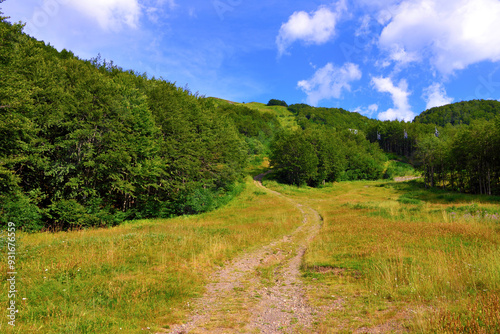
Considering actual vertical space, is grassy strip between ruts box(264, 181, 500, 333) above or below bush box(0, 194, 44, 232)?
below

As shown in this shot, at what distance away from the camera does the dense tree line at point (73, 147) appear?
1789cm

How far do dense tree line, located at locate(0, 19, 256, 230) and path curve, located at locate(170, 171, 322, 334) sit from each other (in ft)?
62.5

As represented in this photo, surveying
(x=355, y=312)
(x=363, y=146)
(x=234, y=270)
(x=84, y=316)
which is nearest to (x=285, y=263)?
(x=234, y=270)

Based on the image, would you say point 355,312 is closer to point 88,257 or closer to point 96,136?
point 88,257

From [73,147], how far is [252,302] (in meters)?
26.4

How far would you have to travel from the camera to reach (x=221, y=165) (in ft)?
144

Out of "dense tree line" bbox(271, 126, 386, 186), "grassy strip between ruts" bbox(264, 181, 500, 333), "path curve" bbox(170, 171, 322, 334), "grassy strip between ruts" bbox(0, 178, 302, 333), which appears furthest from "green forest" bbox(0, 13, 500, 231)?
"grassy strip between ruts" bbox(264, 181, 500, 333)

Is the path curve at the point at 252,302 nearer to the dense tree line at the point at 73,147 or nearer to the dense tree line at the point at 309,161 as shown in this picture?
the dense tree line at the point at 73,147

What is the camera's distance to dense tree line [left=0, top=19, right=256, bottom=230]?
58.7ft

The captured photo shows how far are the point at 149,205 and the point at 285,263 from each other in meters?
25.8

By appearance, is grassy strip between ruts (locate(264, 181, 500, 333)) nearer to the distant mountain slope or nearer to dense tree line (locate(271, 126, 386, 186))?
dense tree line (locate(271, 126, 386, 186))

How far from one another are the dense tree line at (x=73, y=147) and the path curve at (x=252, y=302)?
19053mm

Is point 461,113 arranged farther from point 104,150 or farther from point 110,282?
point 110,282

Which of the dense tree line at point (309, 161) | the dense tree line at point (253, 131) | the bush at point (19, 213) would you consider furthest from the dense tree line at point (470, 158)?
the bush at point (19, 213)
